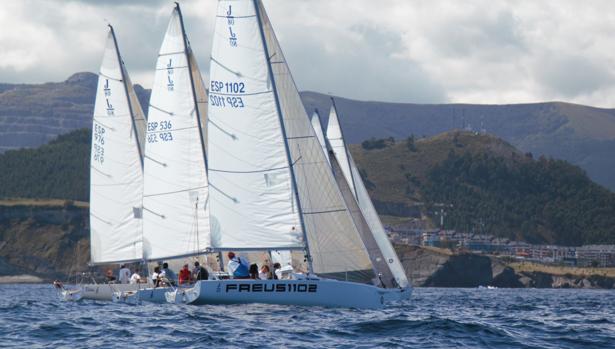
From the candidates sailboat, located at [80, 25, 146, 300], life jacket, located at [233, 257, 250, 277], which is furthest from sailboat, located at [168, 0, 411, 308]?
sailboat, located at [80, 25, 146, 300]

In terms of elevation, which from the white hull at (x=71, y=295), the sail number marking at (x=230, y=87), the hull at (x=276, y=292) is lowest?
the hull at (x=276, y=292)

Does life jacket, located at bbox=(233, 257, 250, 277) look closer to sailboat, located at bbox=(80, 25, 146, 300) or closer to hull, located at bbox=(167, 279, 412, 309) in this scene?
hull, located at bbox=(167, 279, 412, 309)

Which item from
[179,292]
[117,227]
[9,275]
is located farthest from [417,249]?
[179,292]

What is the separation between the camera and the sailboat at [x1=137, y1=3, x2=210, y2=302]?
58.5 m

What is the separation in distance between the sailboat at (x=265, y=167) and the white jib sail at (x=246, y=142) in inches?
1.5

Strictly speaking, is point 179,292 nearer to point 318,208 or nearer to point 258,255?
point 318,208

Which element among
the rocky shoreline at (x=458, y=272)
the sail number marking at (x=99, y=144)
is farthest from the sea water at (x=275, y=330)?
the rocky shoreline at (x=458, y=272)

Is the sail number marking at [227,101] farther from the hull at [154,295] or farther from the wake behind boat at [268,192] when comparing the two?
the hull at [154,295]

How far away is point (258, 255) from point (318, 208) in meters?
14.0

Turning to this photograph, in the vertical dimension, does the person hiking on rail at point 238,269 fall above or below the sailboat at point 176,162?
below

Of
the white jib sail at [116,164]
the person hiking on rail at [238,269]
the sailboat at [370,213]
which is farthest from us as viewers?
the white jib sail at [116,164]

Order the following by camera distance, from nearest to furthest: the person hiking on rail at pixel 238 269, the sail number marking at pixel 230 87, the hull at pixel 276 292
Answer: the hull at pixel 276 292, the person hiking on rail at pixel 238 269, the sail number marking at pixel 230 87

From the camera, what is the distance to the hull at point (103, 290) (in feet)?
196

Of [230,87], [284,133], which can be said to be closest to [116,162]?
[230,87]
